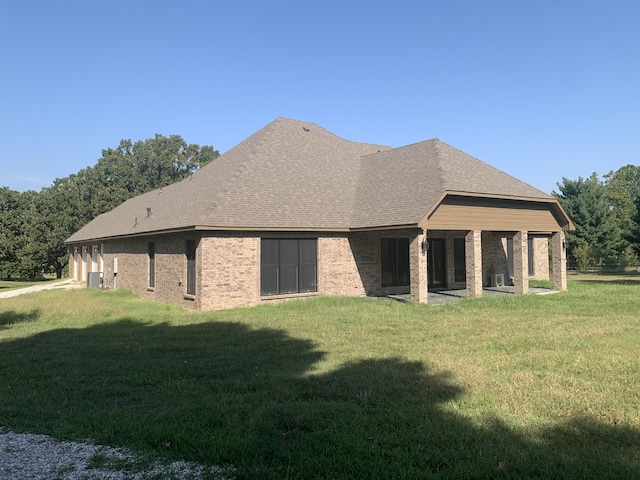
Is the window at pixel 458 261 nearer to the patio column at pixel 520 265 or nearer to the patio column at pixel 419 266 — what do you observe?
the patio column at pixel 520 265

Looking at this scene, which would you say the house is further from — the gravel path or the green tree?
the green tree

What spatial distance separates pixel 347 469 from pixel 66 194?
2045 inches

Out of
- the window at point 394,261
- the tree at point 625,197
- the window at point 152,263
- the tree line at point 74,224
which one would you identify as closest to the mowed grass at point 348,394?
the window at point 394,261

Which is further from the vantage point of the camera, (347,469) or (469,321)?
(469,321)

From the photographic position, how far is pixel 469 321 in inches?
487

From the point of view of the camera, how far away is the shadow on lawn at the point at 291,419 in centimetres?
407

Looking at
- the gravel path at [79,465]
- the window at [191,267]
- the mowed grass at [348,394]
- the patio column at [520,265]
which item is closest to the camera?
the gravel path at [79,465]

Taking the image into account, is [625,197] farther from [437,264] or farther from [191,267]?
[191,267]

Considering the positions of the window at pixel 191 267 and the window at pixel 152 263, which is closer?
the window at pixel 191 267

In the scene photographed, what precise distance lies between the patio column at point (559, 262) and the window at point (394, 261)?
6882 millimetres

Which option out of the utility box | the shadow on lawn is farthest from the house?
the shadow on lawn

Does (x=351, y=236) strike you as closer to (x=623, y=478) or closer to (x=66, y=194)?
(x=623, y=478)

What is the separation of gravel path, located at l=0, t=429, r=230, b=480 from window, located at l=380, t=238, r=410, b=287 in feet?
51.7

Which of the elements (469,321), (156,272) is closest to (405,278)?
(469,321)
